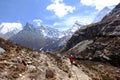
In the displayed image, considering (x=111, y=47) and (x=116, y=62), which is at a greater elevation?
(x=111, y=47)

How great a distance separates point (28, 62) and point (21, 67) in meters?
3.15

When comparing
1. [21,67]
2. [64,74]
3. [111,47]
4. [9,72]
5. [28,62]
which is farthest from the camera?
[111,47]

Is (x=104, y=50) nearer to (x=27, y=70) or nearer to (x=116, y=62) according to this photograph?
(x=116, y=62)

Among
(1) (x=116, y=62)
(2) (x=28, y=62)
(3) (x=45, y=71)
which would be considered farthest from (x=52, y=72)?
(1) (x=116, y=62)

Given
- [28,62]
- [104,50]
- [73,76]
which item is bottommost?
[73,76]

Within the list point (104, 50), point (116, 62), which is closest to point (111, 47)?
point (104, 50)

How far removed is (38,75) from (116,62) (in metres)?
91.6

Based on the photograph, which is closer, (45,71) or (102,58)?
(45,71)

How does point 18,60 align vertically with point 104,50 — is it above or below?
below

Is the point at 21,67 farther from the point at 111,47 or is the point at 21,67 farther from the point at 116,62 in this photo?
the point at 111,47

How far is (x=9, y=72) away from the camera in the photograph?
102 feet

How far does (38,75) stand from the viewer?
34.1 metres

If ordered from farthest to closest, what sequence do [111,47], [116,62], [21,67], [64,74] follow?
[111,47] < [116,62] < [64,74] < [21,67]

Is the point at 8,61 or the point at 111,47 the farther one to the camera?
the point at 111,47
